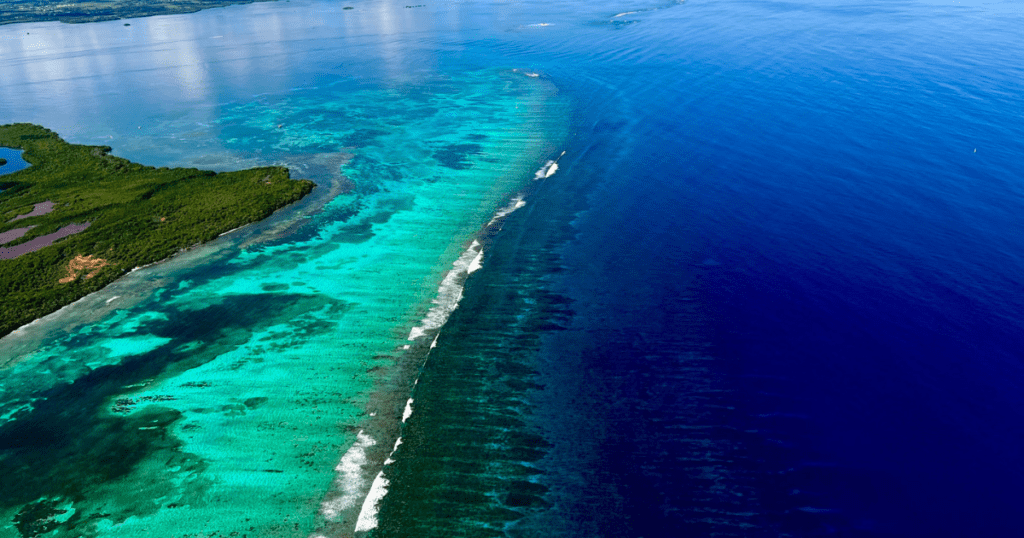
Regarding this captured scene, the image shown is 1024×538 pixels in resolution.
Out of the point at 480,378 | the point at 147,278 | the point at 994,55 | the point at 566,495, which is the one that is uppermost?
the point at 994,55

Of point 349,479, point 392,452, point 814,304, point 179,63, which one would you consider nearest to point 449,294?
point 392,452

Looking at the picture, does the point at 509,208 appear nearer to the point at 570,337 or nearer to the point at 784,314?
the point at 570,337

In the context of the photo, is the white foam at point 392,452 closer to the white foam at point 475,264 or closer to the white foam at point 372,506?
the white foam at point 372,506

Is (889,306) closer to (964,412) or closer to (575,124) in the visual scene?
(964,412)

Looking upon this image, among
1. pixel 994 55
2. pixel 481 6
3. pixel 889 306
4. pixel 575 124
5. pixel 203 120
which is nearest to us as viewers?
pixel 889 306

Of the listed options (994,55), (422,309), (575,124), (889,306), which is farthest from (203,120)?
(994,55)

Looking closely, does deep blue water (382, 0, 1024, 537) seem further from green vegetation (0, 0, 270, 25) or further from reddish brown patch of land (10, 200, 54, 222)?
green vegetation (0, 0, 270, 25)

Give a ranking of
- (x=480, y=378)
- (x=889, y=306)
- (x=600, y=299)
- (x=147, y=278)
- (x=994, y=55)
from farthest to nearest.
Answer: (x=994, y=55) → (x=147, y=278) → (x=600, y=299) → (x=889, y=306) → (x=480, y=378)
